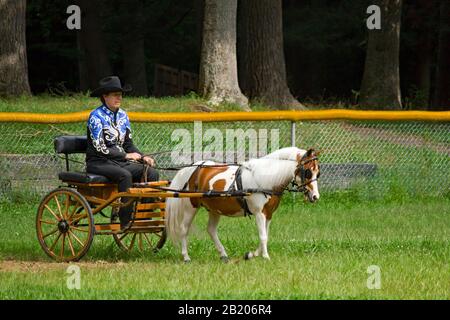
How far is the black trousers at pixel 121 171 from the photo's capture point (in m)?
13.3

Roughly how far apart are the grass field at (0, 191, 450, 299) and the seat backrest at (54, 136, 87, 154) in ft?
4.21

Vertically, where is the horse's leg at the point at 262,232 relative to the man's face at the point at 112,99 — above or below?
below

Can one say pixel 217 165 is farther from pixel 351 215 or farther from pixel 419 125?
pixel 419 125

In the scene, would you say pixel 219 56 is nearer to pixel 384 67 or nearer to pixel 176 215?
pixel 384 67

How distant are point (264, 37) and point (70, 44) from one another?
15.7 m

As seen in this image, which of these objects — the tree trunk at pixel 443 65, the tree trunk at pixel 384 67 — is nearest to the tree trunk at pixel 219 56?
the tree trunk at pixel 384 67

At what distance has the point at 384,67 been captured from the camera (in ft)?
93.5

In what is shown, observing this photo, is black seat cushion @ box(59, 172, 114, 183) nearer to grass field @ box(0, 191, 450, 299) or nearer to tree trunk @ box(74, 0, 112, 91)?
grass field @ box(0, 191, 450, 299)

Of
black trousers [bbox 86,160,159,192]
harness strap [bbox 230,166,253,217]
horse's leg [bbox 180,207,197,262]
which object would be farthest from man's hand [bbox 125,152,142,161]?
harness strap [bbox 230,166,253,217]

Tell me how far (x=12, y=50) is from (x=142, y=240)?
11.0 meters

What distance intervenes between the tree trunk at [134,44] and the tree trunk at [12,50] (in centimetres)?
1235

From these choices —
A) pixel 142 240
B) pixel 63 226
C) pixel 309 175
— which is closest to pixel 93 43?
pixel 142 240

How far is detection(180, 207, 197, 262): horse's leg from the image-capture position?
13422 millimetres

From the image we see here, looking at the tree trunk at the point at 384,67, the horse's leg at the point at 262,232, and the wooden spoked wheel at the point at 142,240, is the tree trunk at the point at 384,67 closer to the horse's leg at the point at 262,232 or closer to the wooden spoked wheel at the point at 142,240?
the wooden spoked wheel at the point at 142,240
